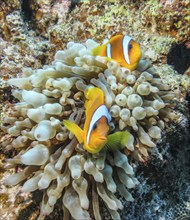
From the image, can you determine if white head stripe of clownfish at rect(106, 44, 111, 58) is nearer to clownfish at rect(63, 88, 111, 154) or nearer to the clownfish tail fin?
the clownfish tail fin

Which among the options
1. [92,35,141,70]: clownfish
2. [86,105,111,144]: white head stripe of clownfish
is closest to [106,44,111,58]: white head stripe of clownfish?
[92,35,141,70]: clownfish

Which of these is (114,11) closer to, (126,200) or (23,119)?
(23,119)

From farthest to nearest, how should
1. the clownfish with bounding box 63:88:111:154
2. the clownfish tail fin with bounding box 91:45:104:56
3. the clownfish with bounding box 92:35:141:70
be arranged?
the clownfish tail fin with bounding box 91:45:104:56 → the clownfish with bounding box 92:35:141:70 → the clownfish with bounding box 63:88:111:154

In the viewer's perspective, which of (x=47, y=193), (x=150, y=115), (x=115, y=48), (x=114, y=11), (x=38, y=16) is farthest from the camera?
(x=38, y=16)

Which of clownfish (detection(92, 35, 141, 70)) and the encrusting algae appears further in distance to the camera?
clownfish (detection(92, 35, 141, 70))

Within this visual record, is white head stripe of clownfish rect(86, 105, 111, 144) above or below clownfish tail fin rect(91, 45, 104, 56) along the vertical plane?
below

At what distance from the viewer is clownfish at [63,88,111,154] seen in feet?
5.35

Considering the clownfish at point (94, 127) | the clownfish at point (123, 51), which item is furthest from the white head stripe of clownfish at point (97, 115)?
the clownfish at point (123, 51)

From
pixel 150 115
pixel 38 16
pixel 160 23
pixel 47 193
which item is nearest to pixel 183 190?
pixel 150 115

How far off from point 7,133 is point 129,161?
931mm

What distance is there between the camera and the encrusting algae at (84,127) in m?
1.77

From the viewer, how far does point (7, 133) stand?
224 centimetres

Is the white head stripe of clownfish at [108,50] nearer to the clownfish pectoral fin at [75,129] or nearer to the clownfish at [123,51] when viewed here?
the clownfish at [123,51]

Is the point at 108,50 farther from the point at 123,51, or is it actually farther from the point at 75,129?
the point at 75,129
